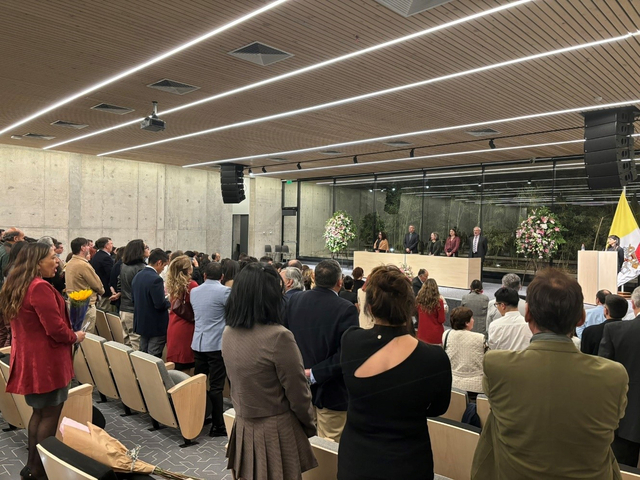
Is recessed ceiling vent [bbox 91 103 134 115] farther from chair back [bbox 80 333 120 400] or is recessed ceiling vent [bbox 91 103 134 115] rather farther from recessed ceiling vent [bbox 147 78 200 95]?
chair back [bbox 80 333 120 400]

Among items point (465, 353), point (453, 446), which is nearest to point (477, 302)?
point (465, 353)

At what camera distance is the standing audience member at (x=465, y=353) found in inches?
150

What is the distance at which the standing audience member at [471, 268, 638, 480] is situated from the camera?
1.49 m

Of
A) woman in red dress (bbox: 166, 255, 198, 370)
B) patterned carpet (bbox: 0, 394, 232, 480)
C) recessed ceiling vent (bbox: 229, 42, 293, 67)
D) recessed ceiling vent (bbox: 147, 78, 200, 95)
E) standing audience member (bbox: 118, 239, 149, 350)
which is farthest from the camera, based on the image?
recessed ceiling vent (bbox: 147, 78, 200, 95)

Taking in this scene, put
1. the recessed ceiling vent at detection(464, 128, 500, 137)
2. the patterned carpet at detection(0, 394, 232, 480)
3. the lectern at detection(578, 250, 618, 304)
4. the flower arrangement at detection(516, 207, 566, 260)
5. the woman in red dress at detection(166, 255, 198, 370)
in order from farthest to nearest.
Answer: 1. the flower arrangement at detection(516, 207, 566, 260)
2. the recessed ceiling vent at detection(464, 128, 500, 137)
3. the lectern at detection(578, 250, 618, 304)
4. the woman in red dress at detection(166, 255, 198, 370)
5. the patterned carpet at detection(0, 394, 232, 480)

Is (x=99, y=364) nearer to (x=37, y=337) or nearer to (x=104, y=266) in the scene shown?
(x=37, y=337)

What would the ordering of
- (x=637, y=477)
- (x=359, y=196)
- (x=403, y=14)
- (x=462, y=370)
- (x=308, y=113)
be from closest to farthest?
(x=637, y=477)
(x=462, y=370)
(x=403, y=14)
(x=308, y=113)
(x=359, y=196)

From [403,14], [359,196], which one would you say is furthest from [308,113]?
[359,196]

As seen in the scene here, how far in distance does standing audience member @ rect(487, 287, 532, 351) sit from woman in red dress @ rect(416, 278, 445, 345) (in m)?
1.12

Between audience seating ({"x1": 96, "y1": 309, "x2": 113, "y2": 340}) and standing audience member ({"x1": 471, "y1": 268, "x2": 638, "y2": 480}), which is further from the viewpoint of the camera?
audience seating ({"x1": 96, "y1": 309, "x2": 113, "y2": 340})

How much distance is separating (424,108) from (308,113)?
184 centimetres

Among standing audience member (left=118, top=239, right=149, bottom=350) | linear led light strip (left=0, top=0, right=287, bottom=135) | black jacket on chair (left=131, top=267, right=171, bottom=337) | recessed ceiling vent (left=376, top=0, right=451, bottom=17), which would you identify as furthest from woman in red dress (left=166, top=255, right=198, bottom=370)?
recessed ceiling vent (left=376, top=0, right=451, bottom=17)

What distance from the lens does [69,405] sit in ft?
11.4

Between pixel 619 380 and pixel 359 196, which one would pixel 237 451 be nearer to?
pixel 619 380
